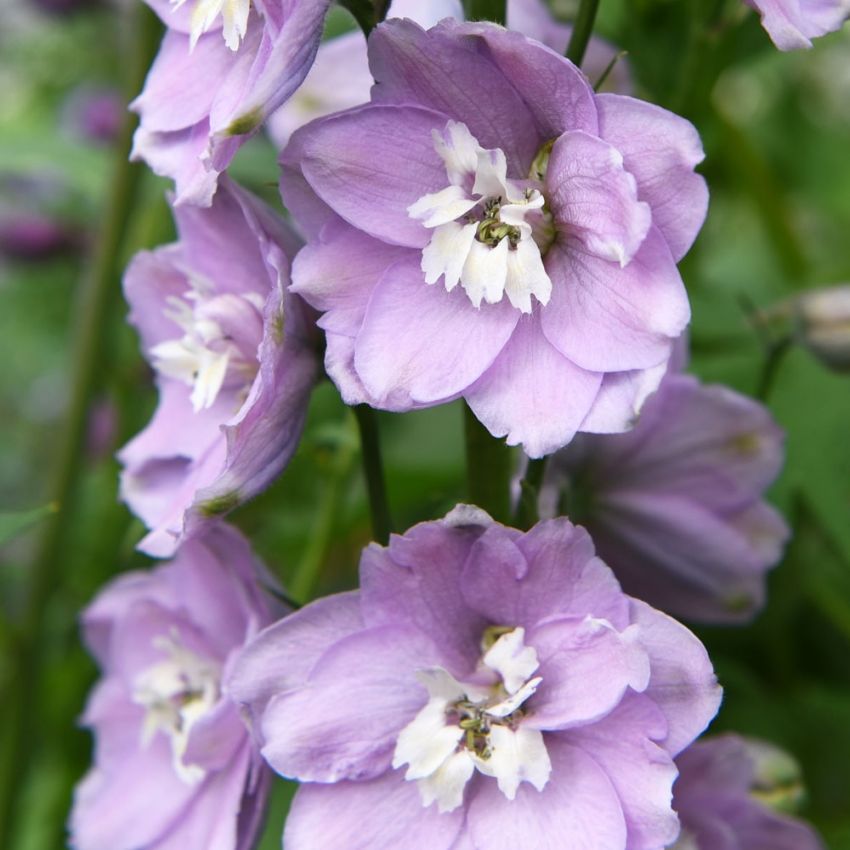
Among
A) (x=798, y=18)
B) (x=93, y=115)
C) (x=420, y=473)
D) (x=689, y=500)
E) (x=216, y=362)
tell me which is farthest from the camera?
(x=93, y=115)

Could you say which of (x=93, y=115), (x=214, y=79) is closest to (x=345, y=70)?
(x=214, y=79)

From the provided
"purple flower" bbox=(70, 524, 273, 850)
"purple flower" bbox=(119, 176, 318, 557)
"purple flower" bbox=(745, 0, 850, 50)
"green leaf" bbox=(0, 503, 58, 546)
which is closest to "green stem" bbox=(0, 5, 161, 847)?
"purple flower" bbox=(70, 524, 273, 850)

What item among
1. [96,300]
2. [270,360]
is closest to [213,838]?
[270,360]

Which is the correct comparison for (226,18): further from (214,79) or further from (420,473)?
(420,473)

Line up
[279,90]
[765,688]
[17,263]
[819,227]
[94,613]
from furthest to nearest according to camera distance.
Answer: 1. [819,227]
2. [17,263]
3. [765,688]
4. [94,613]
5. [279,90]

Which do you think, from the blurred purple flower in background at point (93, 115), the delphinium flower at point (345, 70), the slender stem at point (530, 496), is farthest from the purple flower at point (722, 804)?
the blurred purple flower in background at point (93, 115)

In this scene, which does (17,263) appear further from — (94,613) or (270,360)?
(270,360)

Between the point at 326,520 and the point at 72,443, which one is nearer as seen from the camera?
the point at 326,520
